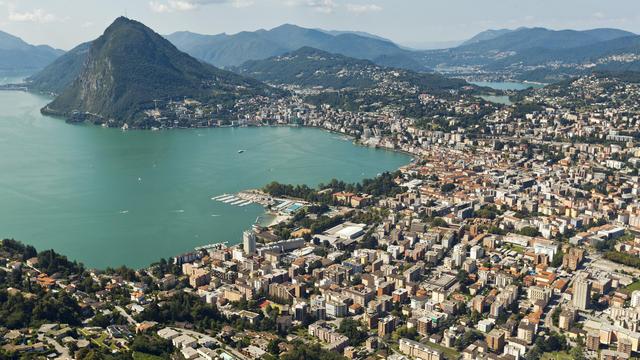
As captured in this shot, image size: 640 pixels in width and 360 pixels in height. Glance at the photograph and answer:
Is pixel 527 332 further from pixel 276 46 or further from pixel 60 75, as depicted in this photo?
pixel 276 46

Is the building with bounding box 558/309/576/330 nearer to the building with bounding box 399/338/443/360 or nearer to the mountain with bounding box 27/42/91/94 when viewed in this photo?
the building with bounding box 399/338/443/360

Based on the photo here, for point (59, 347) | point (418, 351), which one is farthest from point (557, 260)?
point (59, 347)

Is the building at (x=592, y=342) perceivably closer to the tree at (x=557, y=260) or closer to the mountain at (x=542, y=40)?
the tree at (x=557, y=260)

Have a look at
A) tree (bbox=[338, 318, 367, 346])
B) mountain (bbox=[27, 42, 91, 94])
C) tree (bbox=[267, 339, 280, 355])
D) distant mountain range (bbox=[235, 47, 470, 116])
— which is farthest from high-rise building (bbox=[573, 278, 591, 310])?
mountain (bbox=[27, 42, 91, 94])

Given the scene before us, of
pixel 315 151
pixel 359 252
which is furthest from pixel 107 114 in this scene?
pixel 359 252

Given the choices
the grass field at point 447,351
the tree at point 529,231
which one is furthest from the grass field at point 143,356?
the tree at point 529,231

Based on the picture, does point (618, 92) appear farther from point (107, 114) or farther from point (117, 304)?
point (117, 304)
